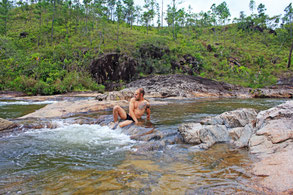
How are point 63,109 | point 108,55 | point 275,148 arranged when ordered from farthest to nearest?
point 108,55
point 63,109
point 275,148

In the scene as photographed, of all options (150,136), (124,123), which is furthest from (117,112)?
(150,136)

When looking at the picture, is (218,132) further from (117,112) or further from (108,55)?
(108,55)

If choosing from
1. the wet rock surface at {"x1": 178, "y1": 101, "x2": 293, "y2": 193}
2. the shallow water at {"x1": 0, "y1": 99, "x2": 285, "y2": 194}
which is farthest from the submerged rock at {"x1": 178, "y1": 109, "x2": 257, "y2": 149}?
the shallow water at {"x1": 0, "y1": 99, "x2": 285, "y2": 194}

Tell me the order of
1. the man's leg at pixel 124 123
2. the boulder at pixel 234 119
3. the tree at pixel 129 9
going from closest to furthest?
the boulder at pixel 234 119
the man's leg at pixel 124 123
the tree at pixel 129 9

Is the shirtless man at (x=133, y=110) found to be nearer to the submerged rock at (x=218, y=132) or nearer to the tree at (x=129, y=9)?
the submerged rock at (x=218, y=132)

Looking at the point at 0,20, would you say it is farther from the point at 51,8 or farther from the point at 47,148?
the point at 47,148

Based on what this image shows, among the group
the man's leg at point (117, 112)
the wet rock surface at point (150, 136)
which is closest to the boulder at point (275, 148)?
the wet rock surface at point (150, 136)

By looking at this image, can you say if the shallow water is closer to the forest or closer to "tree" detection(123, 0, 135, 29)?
the forest

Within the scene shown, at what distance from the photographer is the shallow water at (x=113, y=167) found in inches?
96.3

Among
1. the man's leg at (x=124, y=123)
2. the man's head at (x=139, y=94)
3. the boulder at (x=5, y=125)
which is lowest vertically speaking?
the man's leg at (x=124, y=123)

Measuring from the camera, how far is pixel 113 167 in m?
3.21

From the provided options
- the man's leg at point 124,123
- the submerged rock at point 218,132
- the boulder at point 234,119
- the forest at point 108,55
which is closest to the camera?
the submerged rock at point 218,132

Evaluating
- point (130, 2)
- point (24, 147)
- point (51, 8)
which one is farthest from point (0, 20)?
point (24, 147)

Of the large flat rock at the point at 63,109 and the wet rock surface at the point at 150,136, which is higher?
the large flat rock at the point at 63,109
